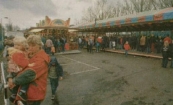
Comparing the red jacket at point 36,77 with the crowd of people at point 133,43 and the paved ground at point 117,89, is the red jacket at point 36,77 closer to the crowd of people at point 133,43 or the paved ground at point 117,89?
the paved ground at point 117,89

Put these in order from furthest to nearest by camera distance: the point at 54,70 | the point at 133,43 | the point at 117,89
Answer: the point at 133,43, the point at 117,89, the point at 54,70

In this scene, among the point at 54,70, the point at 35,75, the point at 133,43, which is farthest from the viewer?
the point at 133,43

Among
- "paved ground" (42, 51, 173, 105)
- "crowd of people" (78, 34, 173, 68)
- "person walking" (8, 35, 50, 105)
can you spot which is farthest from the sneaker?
"crowd of people" (78, 34, 173, 68)

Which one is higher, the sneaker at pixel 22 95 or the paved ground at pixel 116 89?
the sneaker at pixel 22 95

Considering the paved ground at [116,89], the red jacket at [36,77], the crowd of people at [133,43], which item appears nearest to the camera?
the red jacket at [36,77]

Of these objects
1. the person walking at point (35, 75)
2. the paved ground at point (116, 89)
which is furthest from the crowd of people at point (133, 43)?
the person walking at point (35, 75)

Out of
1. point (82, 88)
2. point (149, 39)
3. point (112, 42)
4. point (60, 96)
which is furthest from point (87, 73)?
point (112, 42)

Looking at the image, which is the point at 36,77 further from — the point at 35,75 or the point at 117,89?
the point at 117,89

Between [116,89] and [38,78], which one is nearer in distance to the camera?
[38,78]

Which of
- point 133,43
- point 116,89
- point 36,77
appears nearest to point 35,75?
point 36,77

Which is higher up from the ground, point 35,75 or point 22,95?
point 35,75

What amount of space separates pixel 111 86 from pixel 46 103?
2872mm

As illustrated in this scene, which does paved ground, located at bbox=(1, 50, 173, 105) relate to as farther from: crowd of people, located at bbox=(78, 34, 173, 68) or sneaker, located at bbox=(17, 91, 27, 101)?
crowd of people, located at bbox=(78, 34, 173, 68)

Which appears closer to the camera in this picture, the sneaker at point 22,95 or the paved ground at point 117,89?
the sneaker at point 22,95
